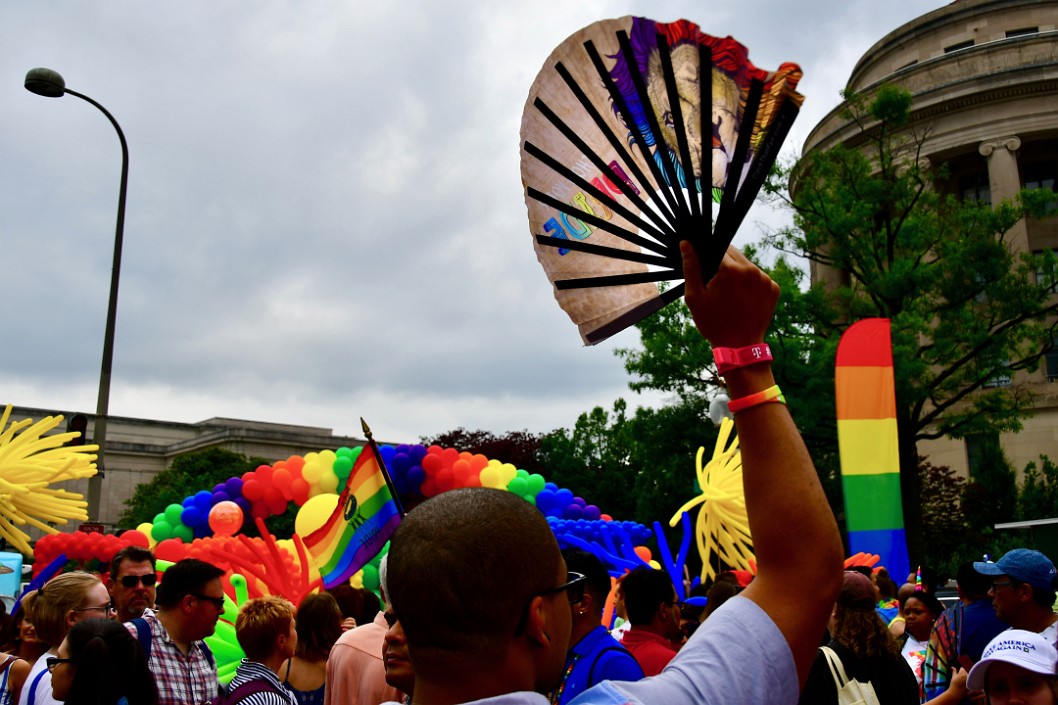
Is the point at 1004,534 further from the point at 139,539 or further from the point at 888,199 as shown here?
the point at 139,539

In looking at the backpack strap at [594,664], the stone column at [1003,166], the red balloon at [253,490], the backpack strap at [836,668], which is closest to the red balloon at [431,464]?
the red balloon at [253,490]

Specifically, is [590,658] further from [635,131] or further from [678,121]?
[678,121]

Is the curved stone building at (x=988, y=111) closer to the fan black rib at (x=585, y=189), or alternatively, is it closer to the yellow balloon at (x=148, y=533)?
the yellow balloon at (x=148, y=533)

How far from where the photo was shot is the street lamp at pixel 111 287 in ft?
40.6

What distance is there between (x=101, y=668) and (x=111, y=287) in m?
10.0

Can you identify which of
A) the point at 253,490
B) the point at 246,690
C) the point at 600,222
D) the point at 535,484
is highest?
the point at 600,222

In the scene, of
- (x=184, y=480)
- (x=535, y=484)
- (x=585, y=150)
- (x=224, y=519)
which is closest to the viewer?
(x=585, y=150)

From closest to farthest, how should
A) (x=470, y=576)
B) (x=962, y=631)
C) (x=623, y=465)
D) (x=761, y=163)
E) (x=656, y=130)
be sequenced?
1. (x=470, y=576)
2. (x=761, y=163)
3. (x=656, y=130)
4. (x=962, y=631)
5. (x=623, y=465)

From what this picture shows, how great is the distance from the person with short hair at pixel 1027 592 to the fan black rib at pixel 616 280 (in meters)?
3.50

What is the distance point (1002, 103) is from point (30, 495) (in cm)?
3458

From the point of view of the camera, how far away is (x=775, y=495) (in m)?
1.66

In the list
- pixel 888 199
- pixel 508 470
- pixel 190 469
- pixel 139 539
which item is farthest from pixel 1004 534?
pixel 190 469

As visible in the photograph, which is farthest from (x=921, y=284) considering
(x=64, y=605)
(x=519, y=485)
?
(x=64, y=605)

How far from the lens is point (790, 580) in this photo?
162 cm
